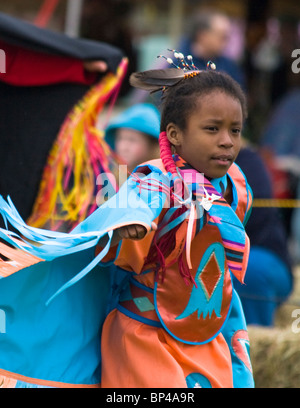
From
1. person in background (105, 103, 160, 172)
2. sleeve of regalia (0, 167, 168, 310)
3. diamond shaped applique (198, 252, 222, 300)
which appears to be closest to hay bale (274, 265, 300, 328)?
person in background (105, 103, 160, 172)

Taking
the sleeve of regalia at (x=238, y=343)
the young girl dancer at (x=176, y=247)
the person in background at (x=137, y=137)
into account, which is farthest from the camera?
the person in background at (x=137, y=137)

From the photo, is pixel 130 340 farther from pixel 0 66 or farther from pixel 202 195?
pixel 0 66

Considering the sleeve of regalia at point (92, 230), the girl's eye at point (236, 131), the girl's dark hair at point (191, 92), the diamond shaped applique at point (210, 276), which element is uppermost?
the girl's dark hair at point (191, 92)

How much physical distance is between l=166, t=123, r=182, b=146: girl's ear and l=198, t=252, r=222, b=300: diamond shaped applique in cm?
35

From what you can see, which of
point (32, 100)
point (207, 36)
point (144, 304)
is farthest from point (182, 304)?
point (207, 36)

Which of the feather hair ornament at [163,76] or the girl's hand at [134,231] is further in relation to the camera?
the feather hair ornament at [163,76]

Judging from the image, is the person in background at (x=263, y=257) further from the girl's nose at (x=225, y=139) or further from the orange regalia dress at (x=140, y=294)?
the girl's nose at (x=225, y=139)

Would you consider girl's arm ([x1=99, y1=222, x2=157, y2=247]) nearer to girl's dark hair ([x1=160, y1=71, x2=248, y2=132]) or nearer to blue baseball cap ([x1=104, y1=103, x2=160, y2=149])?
girl's dark hair ([x1=160, y1=71, x2=248, y2=132])

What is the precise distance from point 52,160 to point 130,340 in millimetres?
1248

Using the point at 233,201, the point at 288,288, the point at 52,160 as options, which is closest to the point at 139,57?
the point at 288,288

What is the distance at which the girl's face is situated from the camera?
2045 millimetres

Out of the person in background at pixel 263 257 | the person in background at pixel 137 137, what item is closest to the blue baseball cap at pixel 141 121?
the person in background at pixel 137 137

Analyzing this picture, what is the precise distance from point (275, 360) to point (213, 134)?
5.55 feet

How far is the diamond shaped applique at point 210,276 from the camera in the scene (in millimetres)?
2125
